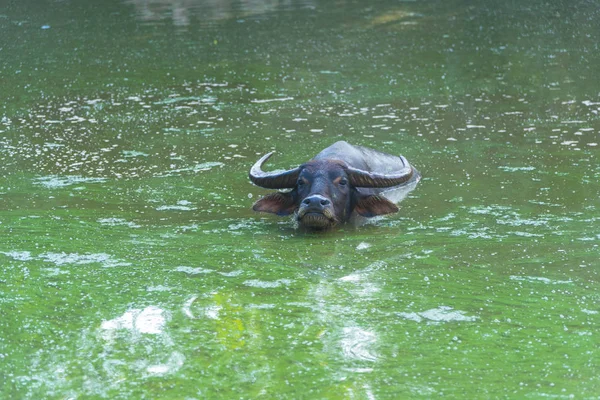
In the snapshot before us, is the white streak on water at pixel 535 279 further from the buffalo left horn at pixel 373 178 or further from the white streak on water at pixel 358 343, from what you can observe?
the buffalo left horn at pixel 373 178

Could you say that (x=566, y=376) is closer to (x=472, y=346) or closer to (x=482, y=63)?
(x=472, y=346)

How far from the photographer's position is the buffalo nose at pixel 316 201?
7824 mm

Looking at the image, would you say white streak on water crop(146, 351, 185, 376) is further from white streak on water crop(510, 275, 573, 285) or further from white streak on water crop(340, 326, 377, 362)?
white streak on water crop(510, 275, 573, 285)

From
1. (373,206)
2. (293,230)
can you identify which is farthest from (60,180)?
(373,206)

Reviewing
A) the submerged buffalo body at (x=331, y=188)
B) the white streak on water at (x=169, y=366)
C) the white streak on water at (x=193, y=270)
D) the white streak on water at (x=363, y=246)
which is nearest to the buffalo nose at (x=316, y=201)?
the submerged buffalo body at (x=331, y=188)

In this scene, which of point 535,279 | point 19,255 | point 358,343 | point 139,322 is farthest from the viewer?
point 19,255

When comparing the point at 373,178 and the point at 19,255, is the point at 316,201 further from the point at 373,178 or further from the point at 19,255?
the point at 19,255

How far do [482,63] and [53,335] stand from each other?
11014 mm

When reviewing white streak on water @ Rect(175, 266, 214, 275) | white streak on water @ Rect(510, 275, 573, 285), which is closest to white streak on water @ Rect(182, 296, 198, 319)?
white streak on water @ Rect(175, 266, 214, 275)

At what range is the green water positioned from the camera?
5129mm

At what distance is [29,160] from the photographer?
10.5 meters

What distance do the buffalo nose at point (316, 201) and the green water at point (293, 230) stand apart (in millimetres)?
248

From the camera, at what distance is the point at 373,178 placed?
841 cm

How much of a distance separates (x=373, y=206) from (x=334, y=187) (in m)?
0.35
